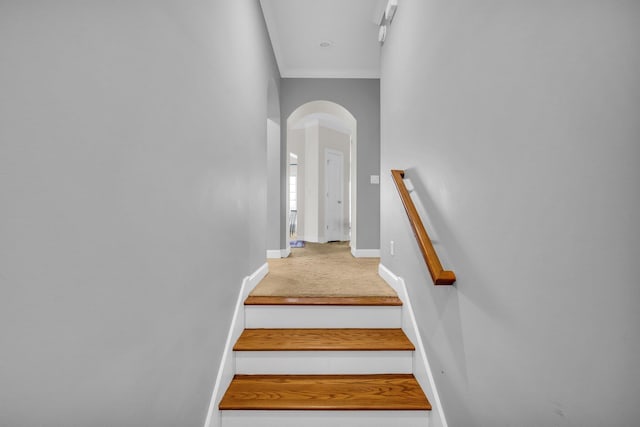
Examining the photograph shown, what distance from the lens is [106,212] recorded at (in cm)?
71

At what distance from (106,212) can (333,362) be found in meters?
1.53

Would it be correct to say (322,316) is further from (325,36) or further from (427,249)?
(325,36)

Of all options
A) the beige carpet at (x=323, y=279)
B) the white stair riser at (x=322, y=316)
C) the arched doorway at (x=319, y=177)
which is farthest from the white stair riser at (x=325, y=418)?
the arched doorway at (x=319, y=177)

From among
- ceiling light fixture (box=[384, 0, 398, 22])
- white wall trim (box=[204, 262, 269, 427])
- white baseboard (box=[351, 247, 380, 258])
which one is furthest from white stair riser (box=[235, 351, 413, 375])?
ceiling light fixture (box=[384, 0, 398, 22])

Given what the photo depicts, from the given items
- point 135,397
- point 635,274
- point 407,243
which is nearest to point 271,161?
point 407,243

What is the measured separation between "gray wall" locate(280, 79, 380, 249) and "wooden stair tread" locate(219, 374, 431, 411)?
2.55 meters

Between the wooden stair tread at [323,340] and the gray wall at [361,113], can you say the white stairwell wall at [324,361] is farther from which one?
the gray wall at [361,113]

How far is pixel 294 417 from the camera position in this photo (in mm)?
1534

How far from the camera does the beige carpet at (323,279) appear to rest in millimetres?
2225

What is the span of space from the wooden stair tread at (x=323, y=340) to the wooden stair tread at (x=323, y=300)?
0.58ft

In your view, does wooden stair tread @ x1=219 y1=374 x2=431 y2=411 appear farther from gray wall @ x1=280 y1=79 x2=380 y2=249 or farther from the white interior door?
the white interior door

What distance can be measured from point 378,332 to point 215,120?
1.65m

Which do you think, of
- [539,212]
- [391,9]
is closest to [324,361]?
[539,212]

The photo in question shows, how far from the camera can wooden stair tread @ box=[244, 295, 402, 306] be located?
6.75ft
